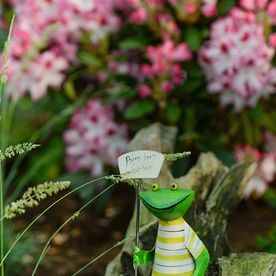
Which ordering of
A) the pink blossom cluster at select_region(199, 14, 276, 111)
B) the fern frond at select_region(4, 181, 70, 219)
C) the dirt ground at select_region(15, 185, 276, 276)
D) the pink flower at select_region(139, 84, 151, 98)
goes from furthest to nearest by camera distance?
the dirt ground at select_region(15, 185, 276, 276) → the pink flower at select_region(139, 84, 151, 98) → the pink blossom cluster at select_region(199, 14, 276, 111) → the fern frond at select_region(4, 181, 70, 219)

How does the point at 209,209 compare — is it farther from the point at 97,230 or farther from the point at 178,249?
the point at 97,230

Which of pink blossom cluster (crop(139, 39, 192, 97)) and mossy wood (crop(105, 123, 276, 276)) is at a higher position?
pink blossom cluster (crop(139, 39, 192, 97))

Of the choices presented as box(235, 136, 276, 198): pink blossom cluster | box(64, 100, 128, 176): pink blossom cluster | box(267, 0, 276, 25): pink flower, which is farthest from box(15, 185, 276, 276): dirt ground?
box(267, 0, 276, 25): pink flower

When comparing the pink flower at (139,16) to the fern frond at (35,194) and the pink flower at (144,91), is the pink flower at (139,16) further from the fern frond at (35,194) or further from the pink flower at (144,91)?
the fern frond at (35,194)

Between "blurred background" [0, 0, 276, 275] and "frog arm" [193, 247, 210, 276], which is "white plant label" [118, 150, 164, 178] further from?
"blurred background" [0, 0, 276, 275]

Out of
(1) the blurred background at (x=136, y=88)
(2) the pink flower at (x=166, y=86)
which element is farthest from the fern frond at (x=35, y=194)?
(2) the pink flower at (x=166, y=86)

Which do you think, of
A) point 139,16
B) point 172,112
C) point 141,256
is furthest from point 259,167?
point 141,256
